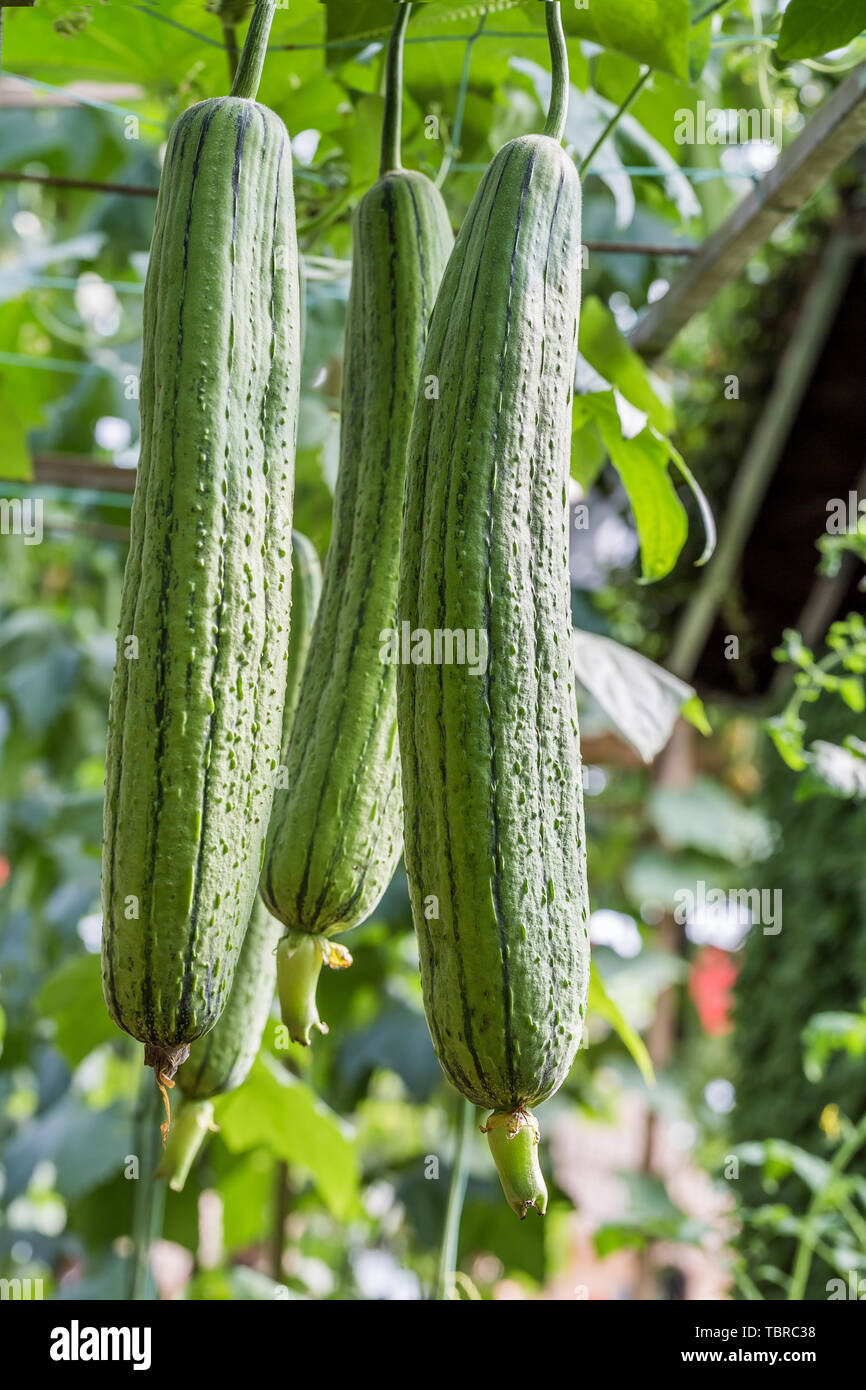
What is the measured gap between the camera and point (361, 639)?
2.05ft

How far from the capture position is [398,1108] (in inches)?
148

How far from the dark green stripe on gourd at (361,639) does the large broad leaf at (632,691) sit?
0.34m

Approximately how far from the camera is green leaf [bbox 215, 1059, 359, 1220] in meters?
Answer: 1.26

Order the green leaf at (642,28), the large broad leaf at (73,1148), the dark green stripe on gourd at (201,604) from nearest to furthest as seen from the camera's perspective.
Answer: the dark green stripe on gourd at (201,604)
the green leaf at (642,28)
the large broad leaf at (73,1148)

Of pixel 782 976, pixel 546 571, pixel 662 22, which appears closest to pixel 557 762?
pixel 546 571

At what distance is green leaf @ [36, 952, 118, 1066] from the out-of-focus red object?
2.04 metres

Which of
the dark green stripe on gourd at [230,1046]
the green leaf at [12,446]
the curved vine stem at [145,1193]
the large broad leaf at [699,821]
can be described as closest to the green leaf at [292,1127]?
the curved vine stem at [145,1193]

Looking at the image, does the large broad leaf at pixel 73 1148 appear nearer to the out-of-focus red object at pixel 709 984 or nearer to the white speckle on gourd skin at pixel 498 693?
the white speckle on gourd skin at pixel 498 693

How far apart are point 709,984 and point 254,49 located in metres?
4.12

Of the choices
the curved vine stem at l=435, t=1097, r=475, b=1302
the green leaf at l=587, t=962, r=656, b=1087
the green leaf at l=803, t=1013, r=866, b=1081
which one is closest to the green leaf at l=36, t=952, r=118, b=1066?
the curved vine stem at l=435, t=1097, r=475, b=1302

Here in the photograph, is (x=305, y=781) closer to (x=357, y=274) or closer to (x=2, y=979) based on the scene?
(x=357, y=274)

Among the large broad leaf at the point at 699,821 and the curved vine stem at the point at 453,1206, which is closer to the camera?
the curved vine stem at the point at 453,1206

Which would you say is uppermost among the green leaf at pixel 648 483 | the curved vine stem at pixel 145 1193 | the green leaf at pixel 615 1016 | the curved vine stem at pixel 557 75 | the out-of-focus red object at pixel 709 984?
the curved vine stem at pixel 557 75

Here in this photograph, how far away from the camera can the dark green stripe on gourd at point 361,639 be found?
60 centimetres
